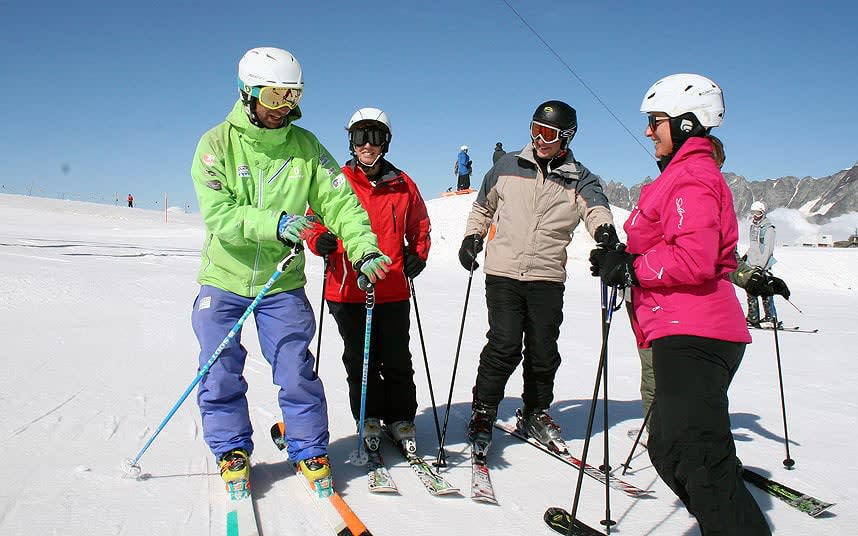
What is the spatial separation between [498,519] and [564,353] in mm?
4921

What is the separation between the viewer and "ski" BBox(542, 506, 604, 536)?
10.5 feet

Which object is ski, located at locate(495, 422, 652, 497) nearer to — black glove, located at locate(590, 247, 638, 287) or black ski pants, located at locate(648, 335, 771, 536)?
black ski pants, located at locate(648, 335, 771, 536)

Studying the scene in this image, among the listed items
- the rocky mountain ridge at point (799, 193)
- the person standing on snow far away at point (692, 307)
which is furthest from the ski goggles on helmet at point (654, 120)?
the rocky mountain ridge at point (799, 193)

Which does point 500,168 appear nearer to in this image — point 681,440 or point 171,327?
point 681,440

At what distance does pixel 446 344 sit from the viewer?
27.2 feet

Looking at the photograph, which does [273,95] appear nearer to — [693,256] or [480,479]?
[693,256]

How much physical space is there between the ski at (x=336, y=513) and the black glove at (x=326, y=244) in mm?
1344

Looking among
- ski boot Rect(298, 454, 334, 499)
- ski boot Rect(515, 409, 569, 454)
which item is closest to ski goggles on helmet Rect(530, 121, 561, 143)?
ski boot Rect(515, 409, 569, 454)

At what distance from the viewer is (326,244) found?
3506 millimetres

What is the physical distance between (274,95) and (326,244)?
0.88 m

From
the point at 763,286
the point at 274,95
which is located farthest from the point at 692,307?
the point at 274,95

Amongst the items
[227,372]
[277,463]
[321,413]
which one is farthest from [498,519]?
[227,372]

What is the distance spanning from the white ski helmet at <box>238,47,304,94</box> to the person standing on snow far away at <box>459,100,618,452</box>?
5.77ft

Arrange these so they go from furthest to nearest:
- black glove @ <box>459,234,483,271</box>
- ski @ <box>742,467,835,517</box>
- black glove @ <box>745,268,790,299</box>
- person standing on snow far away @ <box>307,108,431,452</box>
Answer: black glove @ <box>459,234,483,271</box> → person standing on snow far away @ <box>307,108,431,452</box> → black glove @ <box>745,268,790,299</box> → ski @ <box>742,467,835,517</box>
